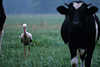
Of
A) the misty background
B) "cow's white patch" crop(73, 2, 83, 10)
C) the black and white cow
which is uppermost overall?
the misty background

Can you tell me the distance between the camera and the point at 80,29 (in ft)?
21.9

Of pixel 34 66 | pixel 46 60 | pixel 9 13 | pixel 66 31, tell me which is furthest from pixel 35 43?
pixel 9 13

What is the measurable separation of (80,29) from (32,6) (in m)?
70.0

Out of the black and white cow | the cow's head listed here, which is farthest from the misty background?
the cow's head

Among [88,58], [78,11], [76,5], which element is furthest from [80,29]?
[88,58]

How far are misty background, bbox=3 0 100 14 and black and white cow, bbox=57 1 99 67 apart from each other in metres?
58.3

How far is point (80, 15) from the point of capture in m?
6.62

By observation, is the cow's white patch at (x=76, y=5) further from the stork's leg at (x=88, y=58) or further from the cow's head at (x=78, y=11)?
the stork's leg at (x=88, y=58)

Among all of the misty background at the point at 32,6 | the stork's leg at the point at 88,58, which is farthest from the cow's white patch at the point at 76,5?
the misty background at the point at 32,6

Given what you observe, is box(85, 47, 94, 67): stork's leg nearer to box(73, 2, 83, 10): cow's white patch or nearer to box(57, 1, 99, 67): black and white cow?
box(57, 1, 99, 67): black and white cow

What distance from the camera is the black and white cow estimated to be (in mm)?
6645

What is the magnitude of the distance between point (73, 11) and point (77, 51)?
3.32 feet

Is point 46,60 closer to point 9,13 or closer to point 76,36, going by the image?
point 76,36

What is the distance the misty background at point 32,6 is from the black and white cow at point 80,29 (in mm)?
58271
